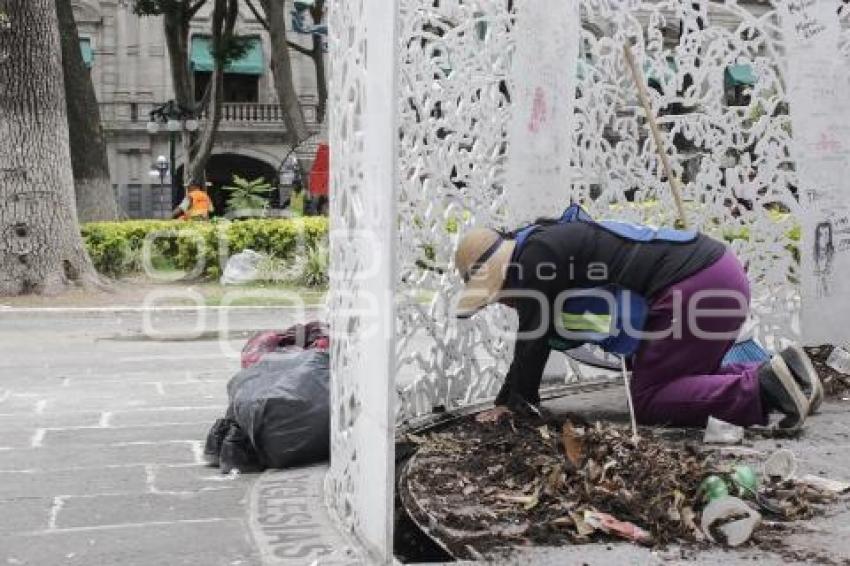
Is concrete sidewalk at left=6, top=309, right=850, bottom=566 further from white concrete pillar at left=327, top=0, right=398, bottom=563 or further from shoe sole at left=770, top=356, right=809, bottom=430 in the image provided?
white concrete pillar at left=327, top=0, right=398, bottom=563

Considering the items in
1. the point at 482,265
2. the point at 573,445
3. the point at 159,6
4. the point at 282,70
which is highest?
the point at 159,6

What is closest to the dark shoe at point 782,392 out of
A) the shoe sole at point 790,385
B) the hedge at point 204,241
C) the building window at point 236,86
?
the shoe sole at point 790,385

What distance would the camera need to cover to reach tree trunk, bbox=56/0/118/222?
18.5 m

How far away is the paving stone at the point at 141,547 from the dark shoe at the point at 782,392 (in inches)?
97.1

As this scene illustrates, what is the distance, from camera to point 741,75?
7066mm

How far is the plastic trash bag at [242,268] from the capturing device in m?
16.6

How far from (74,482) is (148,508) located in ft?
2.06

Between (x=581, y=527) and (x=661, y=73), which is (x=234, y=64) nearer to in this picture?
(x=661, y=73)

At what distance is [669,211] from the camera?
6746mm

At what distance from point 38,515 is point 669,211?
162 inches

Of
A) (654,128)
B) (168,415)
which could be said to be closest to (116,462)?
(168,415)

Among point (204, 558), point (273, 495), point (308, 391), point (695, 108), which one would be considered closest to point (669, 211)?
point (695, 108)

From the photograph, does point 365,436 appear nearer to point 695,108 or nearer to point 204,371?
point 695,108

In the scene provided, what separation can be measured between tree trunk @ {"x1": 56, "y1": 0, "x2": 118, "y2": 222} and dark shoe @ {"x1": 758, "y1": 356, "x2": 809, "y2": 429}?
15.6 metres
